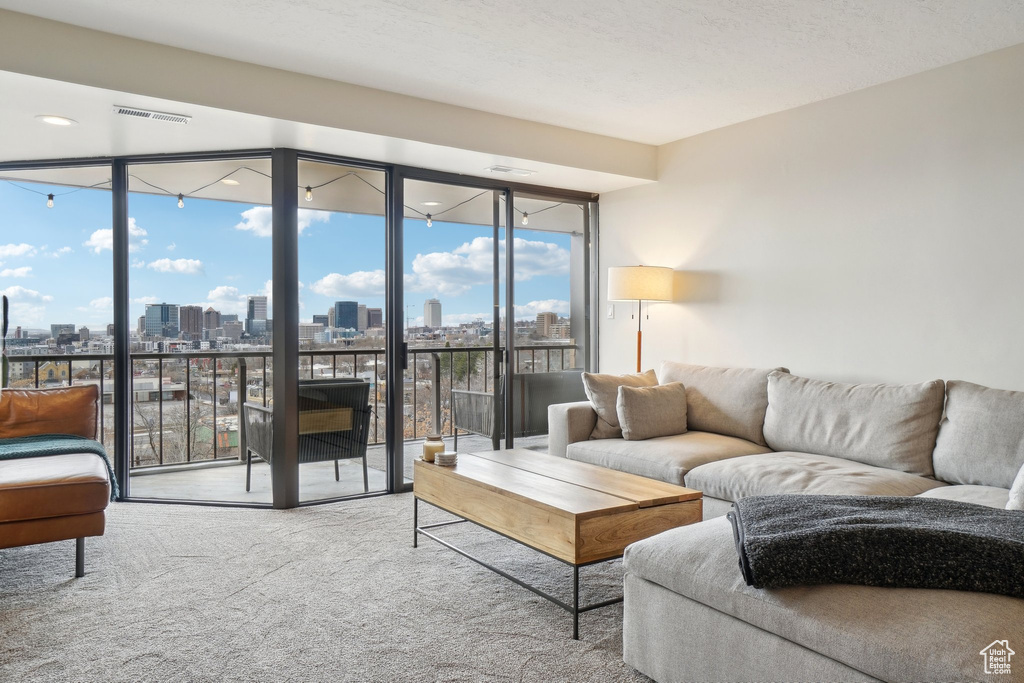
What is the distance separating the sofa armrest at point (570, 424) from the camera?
166 inches

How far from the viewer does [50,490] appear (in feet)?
9.41

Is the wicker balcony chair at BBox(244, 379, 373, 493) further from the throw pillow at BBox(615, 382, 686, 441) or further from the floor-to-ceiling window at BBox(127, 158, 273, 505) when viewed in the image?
the throw pillow at BBox(615, 382, 686, 441)

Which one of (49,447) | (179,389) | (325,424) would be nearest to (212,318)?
(179,389)

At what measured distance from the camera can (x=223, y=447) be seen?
4312mm

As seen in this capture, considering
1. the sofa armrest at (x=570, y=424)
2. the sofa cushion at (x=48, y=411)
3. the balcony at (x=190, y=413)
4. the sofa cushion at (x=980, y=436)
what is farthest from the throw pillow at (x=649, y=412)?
the sofa cushion at (x=48, y=411)

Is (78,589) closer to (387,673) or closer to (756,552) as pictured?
(387,673)

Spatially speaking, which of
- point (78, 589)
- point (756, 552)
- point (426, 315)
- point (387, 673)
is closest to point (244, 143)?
point (426, 315)

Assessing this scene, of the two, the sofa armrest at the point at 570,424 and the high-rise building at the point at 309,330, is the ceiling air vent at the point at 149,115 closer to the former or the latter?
the high-rise building at the point at 309,330

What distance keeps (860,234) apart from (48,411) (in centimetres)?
475

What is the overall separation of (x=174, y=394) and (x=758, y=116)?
165 inches

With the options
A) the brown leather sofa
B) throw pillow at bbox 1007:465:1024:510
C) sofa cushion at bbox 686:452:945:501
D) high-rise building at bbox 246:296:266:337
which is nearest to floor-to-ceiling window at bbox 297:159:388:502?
high-rise building at bbox 246:296:266:337

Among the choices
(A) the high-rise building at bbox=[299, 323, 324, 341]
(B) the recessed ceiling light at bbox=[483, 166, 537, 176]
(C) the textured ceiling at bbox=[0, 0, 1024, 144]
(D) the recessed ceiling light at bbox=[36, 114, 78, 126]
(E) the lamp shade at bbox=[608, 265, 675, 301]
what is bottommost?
(A) the high-rise building at bbox=[299, 323, 324, 341]

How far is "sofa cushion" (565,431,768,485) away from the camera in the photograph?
352 centimetres

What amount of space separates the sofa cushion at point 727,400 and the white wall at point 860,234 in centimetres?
34
